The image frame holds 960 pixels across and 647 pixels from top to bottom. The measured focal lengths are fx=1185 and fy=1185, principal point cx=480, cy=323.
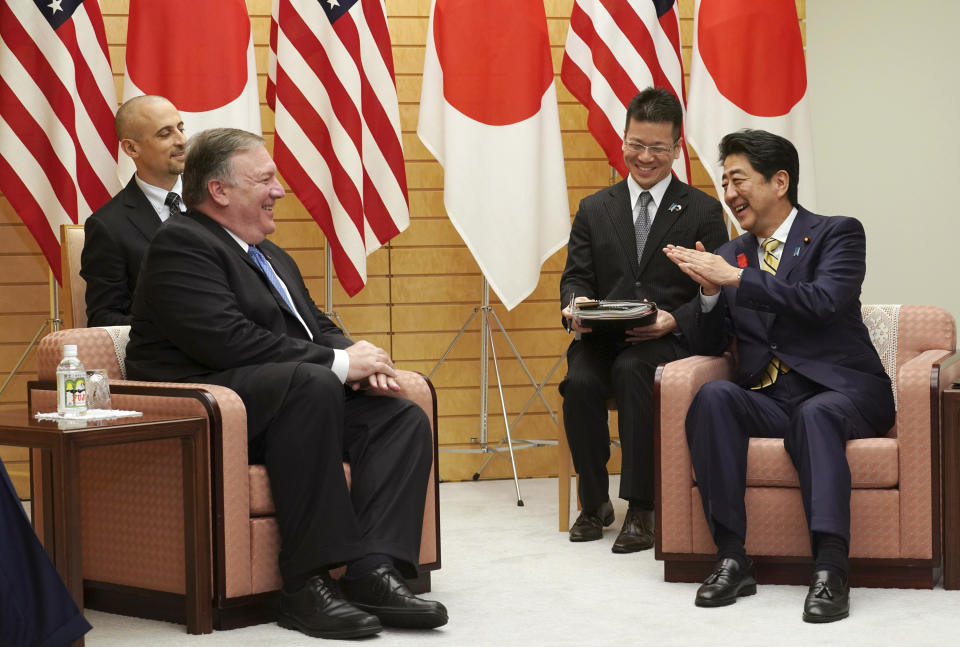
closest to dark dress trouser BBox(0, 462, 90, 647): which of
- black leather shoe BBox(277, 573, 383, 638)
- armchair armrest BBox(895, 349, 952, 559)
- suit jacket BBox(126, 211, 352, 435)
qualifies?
black leather shoe BBox(277, 573, 383, 638)

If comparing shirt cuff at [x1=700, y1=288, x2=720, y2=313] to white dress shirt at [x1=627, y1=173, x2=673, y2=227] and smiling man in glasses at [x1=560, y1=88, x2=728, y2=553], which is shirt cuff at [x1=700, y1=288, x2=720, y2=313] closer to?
smiling man in glasses at [x1=560, y1=88, x2=728, y2=553]

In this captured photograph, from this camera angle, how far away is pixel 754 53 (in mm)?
4965

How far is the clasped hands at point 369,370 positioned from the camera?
3184 mm

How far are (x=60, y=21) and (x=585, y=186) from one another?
230 cm

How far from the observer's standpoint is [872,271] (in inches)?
225

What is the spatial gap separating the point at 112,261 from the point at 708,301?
74.6 inches

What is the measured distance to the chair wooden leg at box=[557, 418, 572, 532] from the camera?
4.18 meters

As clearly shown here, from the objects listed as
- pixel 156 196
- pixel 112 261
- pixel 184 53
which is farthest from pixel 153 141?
pixel 184 53

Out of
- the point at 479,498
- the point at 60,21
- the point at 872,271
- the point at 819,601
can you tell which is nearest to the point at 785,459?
the point at 819,601

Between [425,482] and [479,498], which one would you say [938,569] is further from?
[479,498]

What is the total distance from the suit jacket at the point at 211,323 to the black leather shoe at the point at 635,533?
1.24m

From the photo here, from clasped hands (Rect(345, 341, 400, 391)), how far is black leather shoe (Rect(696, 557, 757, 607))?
980mm

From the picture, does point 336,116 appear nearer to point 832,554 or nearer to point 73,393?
point 73,393

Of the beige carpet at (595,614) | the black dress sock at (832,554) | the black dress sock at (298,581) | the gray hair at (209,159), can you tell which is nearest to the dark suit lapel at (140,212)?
the gray hair at (209,159)
